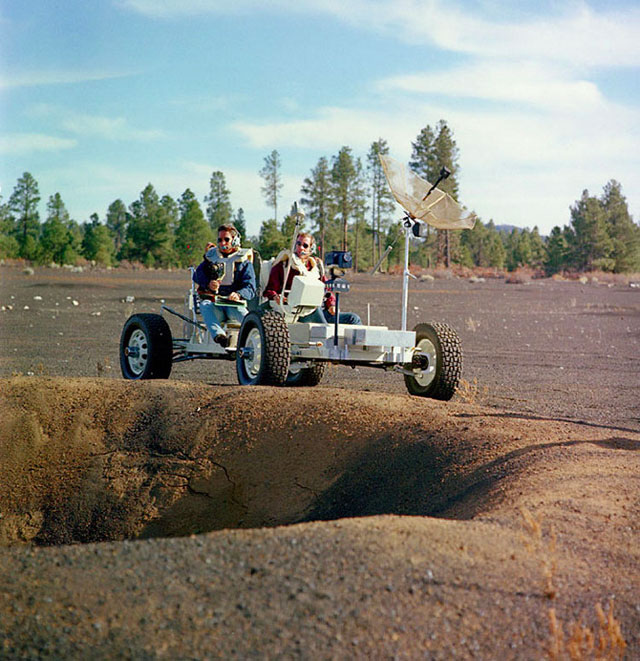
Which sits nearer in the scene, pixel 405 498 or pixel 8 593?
pixel 8 593

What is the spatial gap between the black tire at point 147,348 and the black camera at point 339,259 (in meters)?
2.57

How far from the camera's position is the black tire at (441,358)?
419 inches

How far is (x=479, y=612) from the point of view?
3979mm

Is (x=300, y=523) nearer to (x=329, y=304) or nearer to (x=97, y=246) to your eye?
(x=329, y=304)

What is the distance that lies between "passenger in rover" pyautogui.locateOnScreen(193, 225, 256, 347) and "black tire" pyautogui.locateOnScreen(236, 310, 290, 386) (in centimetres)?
114

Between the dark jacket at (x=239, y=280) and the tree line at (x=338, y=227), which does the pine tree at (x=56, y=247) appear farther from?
the dark jacket at (x=239, y=280)

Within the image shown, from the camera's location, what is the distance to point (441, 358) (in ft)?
34.9

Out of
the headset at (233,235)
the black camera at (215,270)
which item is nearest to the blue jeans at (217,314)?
the black camera at (215,270)

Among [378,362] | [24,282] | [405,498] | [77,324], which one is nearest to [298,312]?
[378,362]

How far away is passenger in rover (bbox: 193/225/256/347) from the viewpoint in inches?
467

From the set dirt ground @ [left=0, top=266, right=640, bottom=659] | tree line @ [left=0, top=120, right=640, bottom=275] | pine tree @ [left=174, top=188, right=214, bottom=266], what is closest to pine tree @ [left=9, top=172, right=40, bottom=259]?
tree line @ [left=0, top=120, right=640, bottom=275]

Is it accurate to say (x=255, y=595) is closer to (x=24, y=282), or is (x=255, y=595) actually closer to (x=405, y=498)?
(x=405, y=498)

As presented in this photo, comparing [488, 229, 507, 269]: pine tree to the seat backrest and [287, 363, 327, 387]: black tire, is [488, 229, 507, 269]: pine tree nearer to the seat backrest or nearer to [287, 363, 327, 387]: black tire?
[287, 363, 327, 387]: black tire

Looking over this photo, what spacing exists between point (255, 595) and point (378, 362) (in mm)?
Result: 6884
